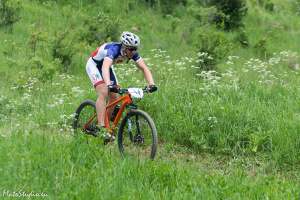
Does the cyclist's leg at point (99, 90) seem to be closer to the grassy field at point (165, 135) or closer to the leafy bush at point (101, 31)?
the grassy field at point (165, 135)

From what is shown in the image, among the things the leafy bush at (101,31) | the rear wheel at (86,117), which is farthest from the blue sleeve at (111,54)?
the leafy bush at (101,31)

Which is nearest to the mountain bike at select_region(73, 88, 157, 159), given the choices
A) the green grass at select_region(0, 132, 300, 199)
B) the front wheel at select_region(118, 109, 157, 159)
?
the front wheel at select_region(118, 109, 157, 159)

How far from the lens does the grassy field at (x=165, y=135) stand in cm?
562

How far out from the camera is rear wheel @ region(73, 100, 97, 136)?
8.23 metres

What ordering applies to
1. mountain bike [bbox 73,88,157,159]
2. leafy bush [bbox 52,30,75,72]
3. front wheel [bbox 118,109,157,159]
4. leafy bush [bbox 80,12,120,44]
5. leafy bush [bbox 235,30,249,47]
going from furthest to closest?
1. leafy bush [bbox 235,30,249,47]
2. leafy bush [bbox 80,12,120,44]
3. leafy bush [bbox 52,30,75,72]
4. front wheel [bbox 118,109,157,159]
5. mountain bike [bbox 73,88,157,159]

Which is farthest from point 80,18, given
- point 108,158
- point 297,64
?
point 108,158

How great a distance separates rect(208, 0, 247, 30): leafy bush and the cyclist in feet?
40.1

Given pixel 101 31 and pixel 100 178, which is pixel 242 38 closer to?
pixel 101 31

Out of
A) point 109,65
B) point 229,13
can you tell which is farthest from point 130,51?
point 229,13

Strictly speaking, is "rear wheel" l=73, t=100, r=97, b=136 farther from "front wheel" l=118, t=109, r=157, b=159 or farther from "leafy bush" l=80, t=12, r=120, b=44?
"leafy bush" l=80, t=12, r=120, b=44

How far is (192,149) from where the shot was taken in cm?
810

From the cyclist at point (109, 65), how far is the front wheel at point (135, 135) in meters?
0.35

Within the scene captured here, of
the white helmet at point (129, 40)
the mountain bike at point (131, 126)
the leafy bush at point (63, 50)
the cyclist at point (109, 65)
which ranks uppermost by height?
the white helmet at point (129, 40)

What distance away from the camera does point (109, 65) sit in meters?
7.47
